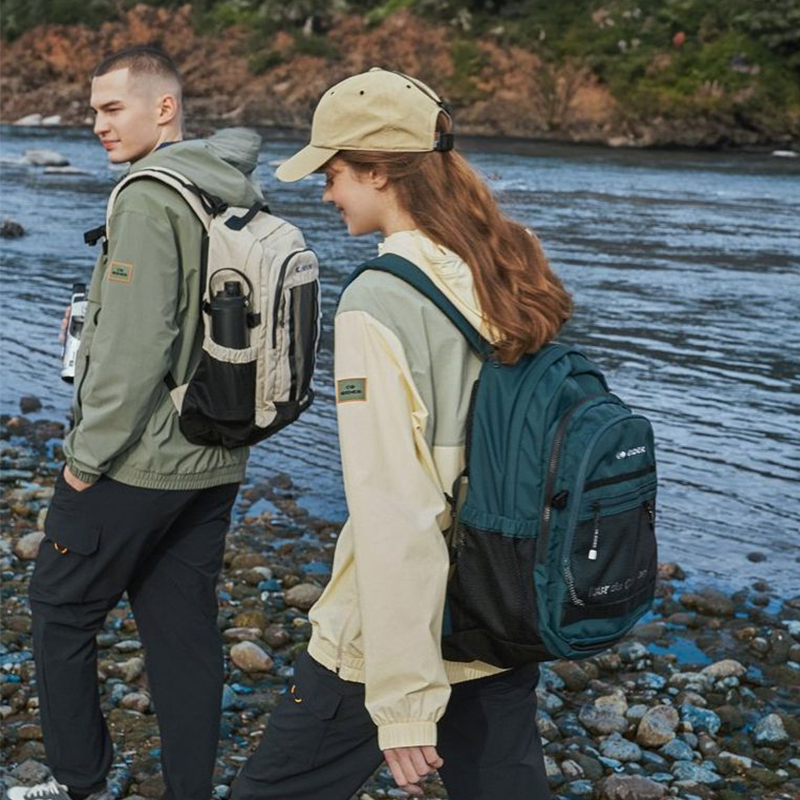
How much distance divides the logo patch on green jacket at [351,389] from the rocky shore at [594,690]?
79.9 inches

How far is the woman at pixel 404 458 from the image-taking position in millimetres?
2203

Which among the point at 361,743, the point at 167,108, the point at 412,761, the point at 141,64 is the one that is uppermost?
the point at 141,64

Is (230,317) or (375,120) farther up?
(375,120)

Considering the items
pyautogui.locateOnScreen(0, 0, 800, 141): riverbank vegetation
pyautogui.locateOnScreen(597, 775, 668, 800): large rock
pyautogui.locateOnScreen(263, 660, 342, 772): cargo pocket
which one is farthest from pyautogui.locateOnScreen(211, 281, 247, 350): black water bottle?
pyautogui.locateOnScreen(0, 0, 800, 141): riverbank vegetation

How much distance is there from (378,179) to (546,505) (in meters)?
0.69

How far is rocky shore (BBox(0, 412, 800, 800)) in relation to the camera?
4.09m

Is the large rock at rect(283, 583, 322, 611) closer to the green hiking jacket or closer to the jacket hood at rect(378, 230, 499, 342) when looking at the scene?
the green hiking jacket

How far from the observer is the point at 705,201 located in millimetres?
27766

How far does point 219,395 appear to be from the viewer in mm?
3082

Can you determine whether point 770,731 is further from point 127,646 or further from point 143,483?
point 143,483

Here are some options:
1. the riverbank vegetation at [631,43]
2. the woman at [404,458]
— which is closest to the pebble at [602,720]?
the woman at [404,458]

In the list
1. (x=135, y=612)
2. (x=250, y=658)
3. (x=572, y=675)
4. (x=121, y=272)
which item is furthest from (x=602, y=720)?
(x=121, y=272)

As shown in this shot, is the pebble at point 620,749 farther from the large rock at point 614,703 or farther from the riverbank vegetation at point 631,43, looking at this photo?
the riverbank vegetation at point 631,43

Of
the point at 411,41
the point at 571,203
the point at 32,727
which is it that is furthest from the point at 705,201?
the point at 411,41
